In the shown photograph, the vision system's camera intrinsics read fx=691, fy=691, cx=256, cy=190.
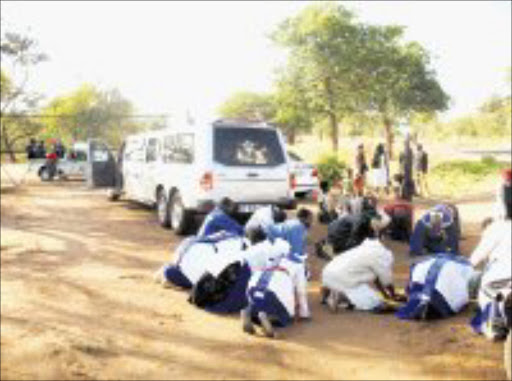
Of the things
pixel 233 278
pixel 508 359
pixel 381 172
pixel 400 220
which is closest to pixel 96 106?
pixel 381 172

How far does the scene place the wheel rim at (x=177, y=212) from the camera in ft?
40.5

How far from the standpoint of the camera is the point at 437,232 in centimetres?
1065

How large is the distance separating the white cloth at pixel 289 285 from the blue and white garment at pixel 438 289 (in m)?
1.05

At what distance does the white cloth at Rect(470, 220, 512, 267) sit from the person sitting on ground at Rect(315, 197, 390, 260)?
370 cm

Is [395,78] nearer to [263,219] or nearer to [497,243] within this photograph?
[263,219]

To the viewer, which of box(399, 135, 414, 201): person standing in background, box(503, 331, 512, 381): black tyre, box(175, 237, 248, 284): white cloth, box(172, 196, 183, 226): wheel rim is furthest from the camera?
→ box(399, 135, 414, 201): person standing in background

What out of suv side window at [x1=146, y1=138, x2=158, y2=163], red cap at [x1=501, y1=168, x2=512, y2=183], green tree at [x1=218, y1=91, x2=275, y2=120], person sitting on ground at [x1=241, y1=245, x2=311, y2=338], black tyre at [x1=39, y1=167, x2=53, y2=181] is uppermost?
green tree at [x1=218, y1=91, x2=275, y2=120]

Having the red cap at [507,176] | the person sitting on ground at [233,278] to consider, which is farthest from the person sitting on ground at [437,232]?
the person sitting on ground at [233,278]

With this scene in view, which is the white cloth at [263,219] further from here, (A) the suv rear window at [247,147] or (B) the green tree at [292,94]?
(B) the green tree at [292,94]

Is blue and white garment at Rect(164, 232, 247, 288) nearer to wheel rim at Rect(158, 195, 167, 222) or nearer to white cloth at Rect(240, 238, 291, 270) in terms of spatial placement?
white cloth at Rect(240, 238, 291, 270)

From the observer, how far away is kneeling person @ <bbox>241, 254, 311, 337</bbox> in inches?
267

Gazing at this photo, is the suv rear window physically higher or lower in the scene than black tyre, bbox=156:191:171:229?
higher

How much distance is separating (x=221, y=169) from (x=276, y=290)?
4939 millimetres

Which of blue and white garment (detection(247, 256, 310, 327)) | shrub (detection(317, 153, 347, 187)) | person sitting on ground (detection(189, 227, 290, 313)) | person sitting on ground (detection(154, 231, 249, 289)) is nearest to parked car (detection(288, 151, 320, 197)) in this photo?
shrub (detection(317, 153, 347, 187))
